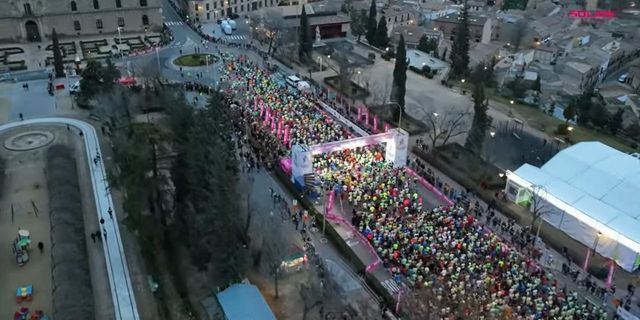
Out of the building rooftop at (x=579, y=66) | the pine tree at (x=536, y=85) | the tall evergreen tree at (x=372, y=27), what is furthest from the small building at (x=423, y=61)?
the building rooftop at (x=579, y=66)

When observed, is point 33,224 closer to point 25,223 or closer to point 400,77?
point 25,223

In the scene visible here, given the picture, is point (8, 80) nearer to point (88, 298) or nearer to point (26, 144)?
point (26, 144)

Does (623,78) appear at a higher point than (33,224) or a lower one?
lower

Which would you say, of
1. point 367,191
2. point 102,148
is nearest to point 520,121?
point 367,191

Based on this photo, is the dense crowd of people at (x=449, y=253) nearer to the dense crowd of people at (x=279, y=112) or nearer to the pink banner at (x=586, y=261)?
the pink banner at (x=586, y=261)

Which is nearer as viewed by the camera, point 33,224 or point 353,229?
point 33,224

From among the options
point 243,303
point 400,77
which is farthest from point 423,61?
point 243,303

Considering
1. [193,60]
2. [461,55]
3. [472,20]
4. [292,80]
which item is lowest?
[292,80]

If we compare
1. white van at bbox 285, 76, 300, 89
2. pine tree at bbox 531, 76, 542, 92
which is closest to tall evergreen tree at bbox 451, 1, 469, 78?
pine tree at bbox 531, 76, 542, 92

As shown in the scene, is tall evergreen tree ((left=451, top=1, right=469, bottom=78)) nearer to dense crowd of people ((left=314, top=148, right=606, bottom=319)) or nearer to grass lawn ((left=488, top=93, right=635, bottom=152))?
grass lawn ((left=488, top=93, right=635, bottom=152))
